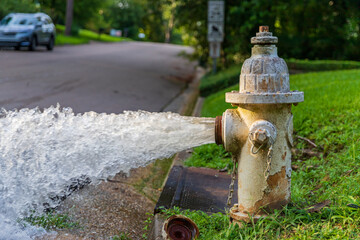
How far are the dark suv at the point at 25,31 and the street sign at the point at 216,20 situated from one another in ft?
26.0

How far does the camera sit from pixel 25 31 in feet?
54.4

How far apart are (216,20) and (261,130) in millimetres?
9923

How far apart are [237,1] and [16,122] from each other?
1132 cm

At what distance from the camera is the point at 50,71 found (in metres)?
11.0

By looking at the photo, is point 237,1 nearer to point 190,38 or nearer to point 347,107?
point 190,38

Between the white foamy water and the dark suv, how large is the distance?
578 inches

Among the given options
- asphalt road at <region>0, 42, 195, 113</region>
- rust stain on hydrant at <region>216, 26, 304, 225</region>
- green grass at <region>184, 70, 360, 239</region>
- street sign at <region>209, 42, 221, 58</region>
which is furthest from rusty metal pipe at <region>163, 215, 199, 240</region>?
street sign at <region>209, 42, 221, 58</region>

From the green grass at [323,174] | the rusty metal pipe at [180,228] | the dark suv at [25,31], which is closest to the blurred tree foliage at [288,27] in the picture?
the dark suv at [25,31]

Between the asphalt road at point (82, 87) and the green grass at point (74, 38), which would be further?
the green grass at point (74, 38)

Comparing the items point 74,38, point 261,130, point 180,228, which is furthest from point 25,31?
point 261,130

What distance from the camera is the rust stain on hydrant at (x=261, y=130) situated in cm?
251

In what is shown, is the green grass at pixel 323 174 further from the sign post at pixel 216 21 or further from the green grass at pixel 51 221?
the sign post at pixel 216 21

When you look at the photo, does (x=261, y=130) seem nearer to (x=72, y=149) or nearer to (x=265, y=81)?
(x=265, y=81)

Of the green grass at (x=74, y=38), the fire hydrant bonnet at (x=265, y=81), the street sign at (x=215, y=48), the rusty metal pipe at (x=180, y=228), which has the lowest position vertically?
the rusty metal pipe at (x=180, y=228)
